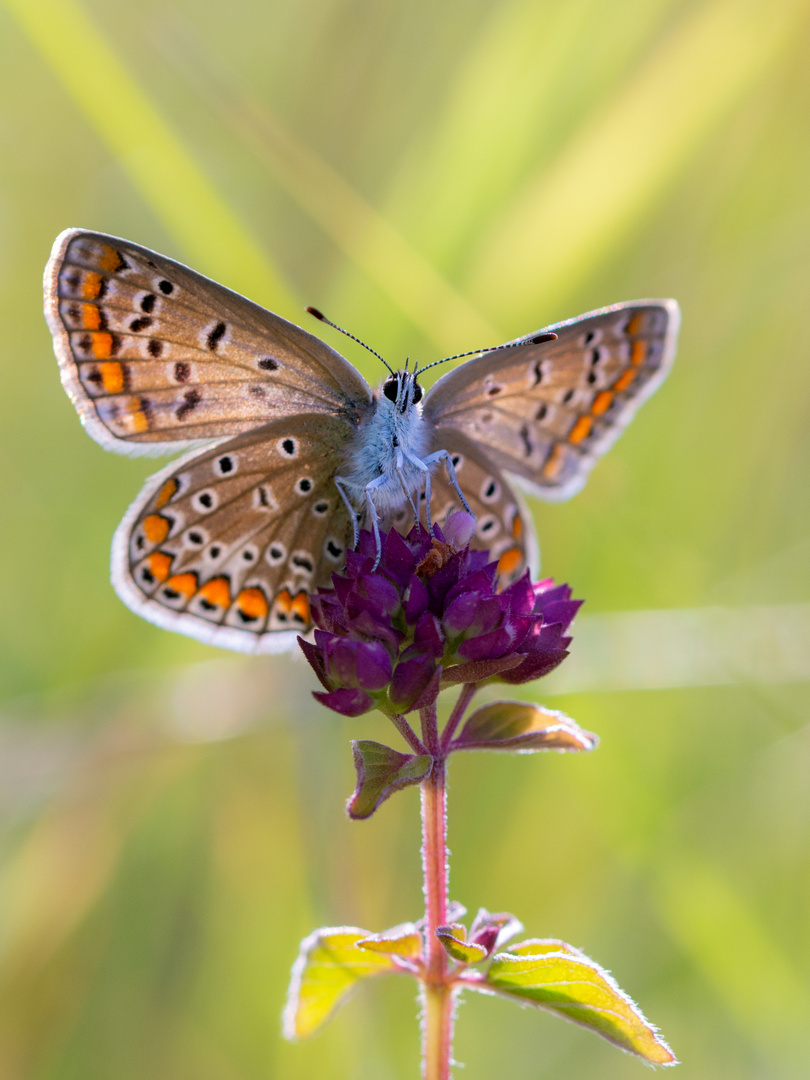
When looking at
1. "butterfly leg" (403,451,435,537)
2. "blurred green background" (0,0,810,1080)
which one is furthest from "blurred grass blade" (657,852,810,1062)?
"butterfly leg" (403,451,435,537)

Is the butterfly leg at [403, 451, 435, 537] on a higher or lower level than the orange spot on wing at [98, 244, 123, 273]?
lower

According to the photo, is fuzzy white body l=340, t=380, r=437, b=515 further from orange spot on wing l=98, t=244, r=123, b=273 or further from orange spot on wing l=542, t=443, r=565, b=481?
orange spot on wing l=98, t=244, r=123, b=273

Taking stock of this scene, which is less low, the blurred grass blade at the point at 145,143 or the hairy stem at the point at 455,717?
the blurred grass blade at the point at 145,143

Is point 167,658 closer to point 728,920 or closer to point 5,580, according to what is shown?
point 5,580

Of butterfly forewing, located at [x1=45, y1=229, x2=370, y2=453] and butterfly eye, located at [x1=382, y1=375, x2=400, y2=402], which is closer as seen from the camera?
butterfly forewing, located at [x1=45, y1=229, x2=370, y2=453]

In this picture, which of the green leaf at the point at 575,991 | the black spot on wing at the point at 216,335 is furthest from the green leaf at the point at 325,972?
the black spot on wing at the point at 216,335

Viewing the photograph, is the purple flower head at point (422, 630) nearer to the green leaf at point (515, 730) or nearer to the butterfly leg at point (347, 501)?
the green leaf at point (515, 730)
